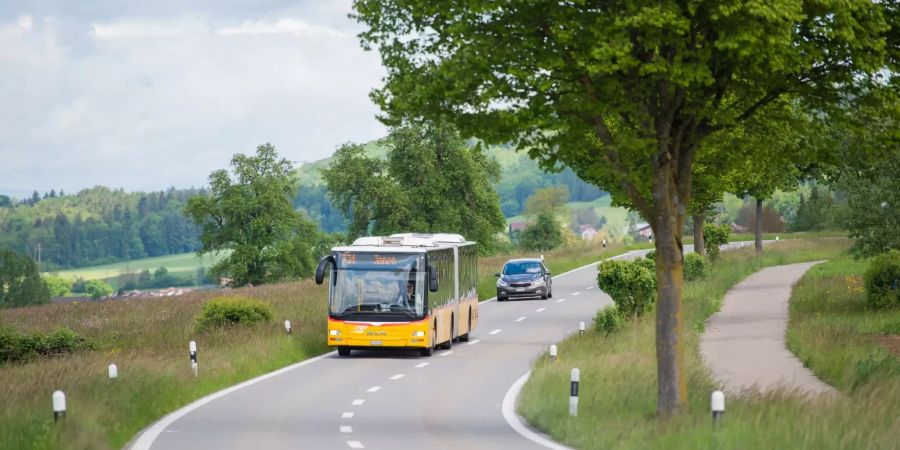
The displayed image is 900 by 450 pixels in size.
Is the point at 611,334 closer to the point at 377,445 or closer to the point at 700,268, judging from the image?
the point at 377,445

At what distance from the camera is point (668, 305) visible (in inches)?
698

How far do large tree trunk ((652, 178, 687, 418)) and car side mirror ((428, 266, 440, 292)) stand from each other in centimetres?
1351

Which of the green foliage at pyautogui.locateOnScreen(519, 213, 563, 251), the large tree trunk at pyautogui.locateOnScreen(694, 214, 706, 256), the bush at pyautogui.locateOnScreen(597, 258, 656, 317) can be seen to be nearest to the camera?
the bush at pyautogui.locateOnScreen(597, 258, 656, 317)

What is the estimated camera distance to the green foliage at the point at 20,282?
139 meters

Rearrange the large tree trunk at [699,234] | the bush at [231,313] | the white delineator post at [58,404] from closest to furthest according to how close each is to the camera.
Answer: the white delineator post at [58,404], the bush at [231,313], the large tree trunk at [699,234]

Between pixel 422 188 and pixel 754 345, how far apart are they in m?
61.7

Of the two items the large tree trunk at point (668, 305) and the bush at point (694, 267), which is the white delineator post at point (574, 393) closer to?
the large tree trunk at point (668, 305)

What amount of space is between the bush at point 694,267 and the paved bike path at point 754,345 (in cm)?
161

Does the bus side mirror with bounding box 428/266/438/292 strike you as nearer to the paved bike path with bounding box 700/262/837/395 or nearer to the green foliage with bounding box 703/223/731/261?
the paved bike path with bounding box 700/262/837/395

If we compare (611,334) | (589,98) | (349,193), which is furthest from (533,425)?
(349,193)

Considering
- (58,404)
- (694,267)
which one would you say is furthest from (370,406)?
(694,267)

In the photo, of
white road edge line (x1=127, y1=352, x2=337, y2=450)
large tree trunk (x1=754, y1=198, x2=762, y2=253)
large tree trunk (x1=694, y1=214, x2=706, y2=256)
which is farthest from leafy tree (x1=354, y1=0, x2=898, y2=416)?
large tree trunk (x1=754, y1=198, x2=762, y2=253)

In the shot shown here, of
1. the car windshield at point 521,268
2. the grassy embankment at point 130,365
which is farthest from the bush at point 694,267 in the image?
the grassy embankment at point 130,365

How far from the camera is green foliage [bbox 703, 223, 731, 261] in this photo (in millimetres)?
67375
